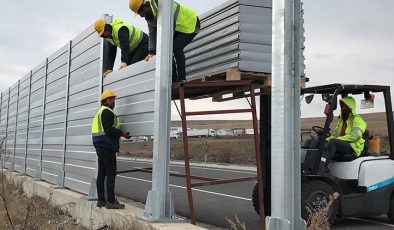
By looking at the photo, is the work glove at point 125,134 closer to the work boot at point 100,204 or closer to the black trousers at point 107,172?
the black trousers at point 107,172

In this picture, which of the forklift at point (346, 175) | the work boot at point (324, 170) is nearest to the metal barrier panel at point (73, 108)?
the forklift at point (346, 175)

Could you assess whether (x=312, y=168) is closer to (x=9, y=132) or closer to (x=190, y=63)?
(x=190, y=63)

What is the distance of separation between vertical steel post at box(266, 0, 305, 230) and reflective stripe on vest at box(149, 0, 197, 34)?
3.14m

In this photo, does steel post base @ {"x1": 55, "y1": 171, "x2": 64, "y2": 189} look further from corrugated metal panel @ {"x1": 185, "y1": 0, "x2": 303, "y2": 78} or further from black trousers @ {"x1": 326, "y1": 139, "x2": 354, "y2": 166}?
black trousers @ {"x1": 326, "y1": 139, "x2": 354, "y2": 166}

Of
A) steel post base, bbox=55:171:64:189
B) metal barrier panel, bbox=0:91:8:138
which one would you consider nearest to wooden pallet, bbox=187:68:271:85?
steel post base, bbox=55:171:64:189

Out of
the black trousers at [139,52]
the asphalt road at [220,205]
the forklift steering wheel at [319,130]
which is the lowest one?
the asphalt road at [220,205]

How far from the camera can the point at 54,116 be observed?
1221cm

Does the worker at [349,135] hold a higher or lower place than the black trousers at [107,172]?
higher

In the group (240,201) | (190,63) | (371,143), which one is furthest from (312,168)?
(240,201)

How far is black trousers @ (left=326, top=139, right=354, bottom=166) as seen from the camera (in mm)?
8773

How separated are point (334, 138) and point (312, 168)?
0.81 m

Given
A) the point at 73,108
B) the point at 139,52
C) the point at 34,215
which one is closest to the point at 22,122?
the point at 73,108

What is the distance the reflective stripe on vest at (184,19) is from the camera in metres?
7.35

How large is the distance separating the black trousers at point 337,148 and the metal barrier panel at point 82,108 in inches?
169
